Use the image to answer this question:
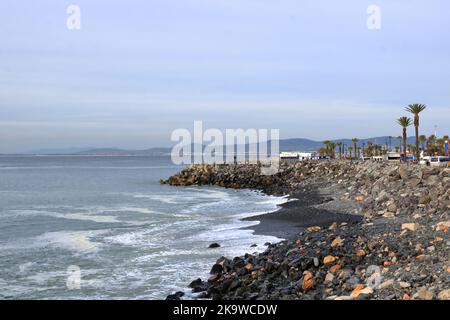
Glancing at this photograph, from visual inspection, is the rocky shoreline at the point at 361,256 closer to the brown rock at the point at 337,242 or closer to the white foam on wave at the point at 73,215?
the brown rock at the point at 337,242

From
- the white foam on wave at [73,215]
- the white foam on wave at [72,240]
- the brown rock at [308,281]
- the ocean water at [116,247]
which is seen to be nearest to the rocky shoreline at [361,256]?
the brown rock at [308,281]

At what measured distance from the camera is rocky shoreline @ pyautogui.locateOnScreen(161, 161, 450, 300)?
11.6 metres

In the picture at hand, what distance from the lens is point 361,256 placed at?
47.1 feet

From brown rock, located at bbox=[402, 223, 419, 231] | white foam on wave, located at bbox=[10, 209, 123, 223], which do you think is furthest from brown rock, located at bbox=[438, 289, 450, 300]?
white foam on wave, located at bbox=[10, 209, 123, 223]

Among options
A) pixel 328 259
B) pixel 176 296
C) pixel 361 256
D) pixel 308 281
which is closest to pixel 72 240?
pixel 176 296

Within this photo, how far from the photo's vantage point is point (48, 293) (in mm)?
15461

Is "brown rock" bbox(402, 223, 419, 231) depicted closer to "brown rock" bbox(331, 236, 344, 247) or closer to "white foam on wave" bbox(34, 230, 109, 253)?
"brown rock" bbox(331, 236, 344, 247)

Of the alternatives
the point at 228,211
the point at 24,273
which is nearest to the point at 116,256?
the point at 24,273

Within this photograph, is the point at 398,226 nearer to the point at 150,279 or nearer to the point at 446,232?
the point at 446,232

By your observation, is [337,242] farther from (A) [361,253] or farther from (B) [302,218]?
(B) [302,218]

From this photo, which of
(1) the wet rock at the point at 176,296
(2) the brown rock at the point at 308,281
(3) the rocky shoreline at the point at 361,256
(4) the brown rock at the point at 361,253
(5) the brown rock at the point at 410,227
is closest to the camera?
(3) the rocky shoreline at the point at 361,256

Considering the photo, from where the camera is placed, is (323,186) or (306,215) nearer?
(306,215)

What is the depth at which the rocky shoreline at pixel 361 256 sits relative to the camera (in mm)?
11602

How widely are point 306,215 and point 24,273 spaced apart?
16369 mm
